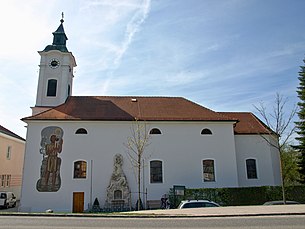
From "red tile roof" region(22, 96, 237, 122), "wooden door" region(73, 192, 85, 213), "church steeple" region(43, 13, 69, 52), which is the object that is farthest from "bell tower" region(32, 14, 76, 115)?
"wooden door" region(73, 192, 85, 213)

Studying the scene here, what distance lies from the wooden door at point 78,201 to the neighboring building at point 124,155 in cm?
8

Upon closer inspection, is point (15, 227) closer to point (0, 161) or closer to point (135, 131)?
point (135, 131)

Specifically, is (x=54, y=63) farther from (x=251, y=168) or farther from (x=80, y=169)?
(x=251, y=168)

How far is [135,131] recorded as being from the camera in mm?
24062

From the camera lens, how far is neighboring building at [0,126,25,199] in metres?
29.1

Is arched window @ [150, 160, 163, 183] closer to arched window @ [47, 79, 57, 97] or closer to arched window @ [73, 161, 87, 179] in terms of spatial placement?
arched window @ [73, 161, 87, 179]

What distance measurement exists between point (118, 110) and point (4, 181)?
1522 cm

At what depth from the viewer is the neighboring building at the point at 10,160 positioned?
1147 inches

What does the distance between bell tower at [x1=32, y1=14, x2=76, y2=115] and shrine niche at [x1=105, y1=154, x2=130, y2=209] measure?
11483 millimetres

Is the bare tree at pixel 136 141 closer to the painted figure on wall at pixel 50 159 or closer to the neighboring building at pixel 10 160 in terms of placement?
the painted figure on wall at pixel 50 159

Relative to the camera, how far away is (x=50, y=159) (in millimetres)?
22953

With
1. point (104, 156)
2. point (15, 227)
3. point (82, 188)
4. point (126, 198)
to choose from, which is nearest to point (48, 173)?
point (82, 188)

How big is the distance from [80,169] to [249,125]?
1727 centimetres

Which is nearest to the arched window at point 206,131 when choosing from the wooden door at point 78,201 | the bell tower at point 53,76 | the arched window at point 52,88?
the wooden door at point 78,201
